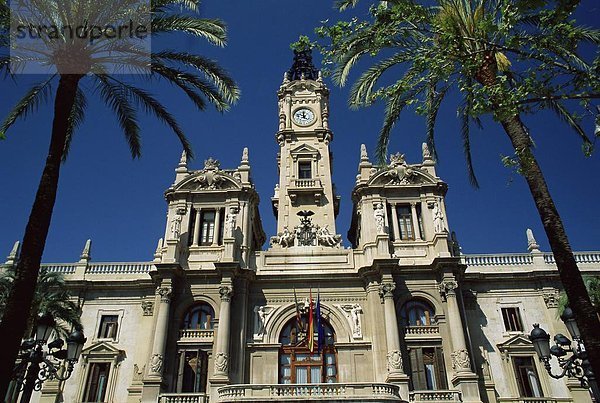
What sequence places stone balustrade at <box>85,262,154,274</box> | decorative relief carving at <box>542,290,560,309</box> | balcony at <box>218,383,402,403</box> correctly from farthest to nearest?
stone balustrade at <box>85,262,154,274</box>, decorative relief carving at <box>542,290,560,309</box>, balcony at <box>218,383,402,403</box>

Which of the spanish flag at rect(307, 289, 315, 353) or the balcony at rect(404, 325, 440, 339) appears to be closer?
the spanish flag at rect(307, 289, 315, 353)

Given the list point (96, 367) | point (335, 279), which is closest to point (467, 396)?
point (335, 279)

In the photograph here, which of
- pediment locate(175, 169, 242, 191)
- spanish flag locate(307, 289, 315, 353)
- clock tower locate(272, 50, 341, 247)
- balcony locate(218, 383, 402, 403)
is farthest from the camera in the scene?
pediment locate(175, 169, 242, 191)

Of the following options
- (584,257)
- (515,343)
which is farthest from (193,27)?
(584,257)

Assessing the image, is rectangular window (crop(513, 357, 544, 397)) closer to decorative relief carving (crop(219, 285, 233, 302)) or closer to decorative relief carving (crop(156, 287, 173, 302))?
decorative relief carving (crop(219, 285, 233, 302))

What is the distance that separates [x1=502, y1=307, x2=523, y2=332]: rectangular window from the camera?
1081 inches

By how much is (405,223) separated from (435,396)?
418 inches

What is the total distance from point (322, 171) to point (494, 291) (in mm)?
14016

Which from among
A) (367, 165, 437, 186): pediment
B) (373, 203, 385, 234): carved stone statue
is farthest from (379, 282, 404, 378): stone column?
(367, 165, 437, 186): pediment

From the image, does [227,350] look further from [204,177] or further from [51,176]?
[51,176]

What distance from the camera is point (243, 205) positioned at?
103ft

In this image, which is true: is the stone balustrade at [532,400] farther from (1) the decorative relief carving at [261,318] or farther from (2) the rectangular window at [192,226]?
(2) the rectangular window at [192,226]

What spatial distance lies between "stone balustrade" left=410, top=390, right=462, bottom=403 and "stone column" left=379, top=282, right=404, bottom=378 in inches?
49.0

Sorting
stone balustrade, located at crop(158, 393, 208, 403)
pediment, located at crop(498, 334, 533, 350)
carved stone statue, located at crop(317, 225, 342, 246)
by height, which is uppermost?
carved stone statue, located at crop(317, 225, 342, 246)
